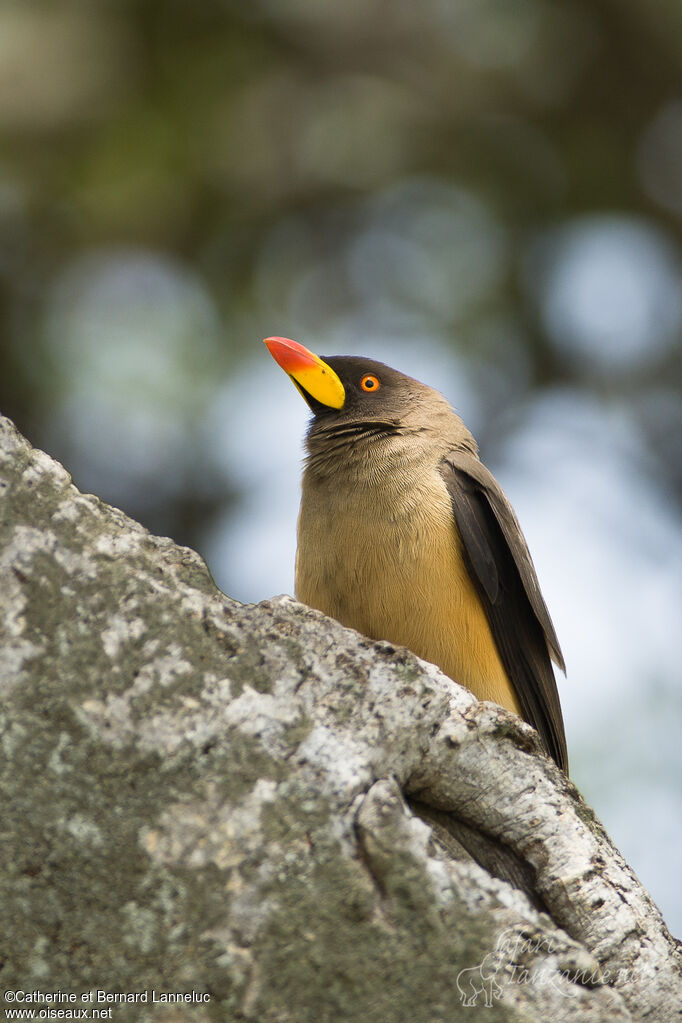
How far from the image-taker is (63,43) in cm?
649

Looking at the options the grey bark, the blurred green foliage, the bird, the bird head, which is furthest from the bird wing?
the blurred green foliage

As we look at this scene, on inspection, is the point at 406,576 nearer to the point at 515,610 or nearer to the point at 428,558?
the point at 428,558

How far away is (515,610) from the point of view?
455 centimetres

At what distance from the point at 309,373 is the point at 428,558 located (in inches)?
52.3

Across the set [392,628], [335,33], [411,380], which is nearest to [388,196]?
[335,33]

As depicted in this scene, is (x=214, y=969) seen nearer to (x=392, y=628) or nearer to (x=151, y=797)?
(x=151, y=797)

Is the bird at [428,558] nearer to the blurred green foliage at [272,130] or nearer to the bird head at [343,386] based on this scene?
the bird head at [343,386]

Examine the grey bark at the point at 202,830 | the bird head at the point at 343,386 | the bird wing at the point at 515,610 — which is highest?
the bird head at the point at 343,386

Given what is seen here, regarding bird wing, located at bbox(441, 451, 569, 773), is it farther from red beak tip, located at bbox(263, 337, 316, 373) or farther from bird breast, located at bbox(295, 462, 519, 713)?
red beak tip, located at bbox(263, 337, 316, 373)

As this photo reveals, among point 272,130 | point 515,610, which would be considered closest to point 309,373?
point 515,610

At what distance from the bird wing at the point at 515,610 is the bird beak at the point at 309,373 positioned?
77cm

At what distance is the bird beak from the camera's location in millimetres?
5082

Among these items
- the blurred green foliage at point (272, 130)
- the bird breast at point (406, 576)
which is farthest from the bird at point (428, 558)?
the blurred green foliage at point (272, 130)

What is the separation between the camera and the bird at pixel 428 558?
13.8 ft
